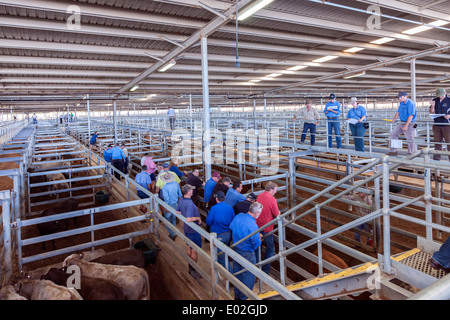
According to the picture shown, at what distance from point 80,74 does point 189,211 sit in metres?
10.7

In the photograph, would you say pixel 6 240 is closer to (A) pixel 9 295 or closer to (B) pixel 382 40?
(A) pixel 9 295

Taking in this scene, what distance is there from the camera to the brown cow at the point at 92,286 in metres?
4.14

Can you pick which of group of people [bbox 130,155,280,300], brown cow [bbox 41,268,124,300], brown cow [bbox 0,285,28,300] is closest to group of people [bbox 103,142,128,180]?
group of people [bbox 130,155,280,300]

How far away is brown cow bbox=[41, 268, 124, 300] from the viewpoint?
13.6 ft

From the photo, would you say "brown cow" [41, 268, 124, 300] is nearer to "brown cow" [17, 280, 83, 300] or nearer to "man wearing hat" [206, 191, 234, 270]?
"brown cow" [17, 280, 83, 300]

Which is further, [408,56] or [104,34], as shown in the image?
[408,56]

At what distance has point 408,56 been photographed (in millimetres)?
13969

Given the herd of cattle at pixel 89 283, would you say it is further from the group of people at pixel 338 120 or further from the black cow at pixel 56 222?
the group of people at pixel 338 120

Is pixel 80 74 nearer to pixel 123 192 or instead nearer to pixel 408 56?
pixel 123 192

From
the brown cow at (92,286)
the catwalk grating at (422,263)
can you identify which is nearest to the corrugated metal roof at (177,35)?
the catwalk grating at (422,263)

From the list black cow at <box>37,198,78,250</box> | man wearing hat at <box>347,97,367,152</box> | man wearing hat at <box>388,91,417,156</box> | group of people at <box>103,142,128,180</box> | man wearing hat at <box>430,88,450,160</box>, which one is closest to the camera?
black cow at <box>37,198,78,250</box>

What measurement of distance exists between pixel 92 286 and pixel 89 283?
3.4 inches
